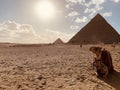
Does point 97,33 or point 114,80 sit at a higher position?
point 97,33

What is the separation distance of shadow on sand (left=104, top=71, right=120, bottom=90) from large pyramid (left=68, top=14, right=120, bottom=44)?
7031cm

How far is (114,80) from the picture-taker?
879 centimetres

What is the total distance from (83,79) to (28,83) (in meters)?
1.68

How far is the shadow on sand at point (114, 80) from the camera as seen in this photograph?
816 centimetres

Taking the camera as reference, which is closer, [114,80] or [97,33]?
[114,80]

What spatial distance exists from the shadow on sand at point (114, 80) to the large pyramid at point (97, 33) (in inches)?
2768

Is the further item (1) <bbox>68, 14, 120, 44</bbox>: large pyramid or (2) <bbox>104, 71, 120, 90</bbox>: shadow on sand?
(1) <bbox>68, 14, 120, 44</bbox>: large pyramid

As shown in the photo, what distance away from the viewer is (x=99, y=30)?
84062mm

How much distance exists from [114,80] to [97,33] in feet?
251

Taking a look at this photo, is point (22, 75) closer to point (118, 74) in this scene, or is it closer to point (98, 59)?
point (98, 59)

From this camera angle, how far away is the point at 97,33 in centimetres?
8444

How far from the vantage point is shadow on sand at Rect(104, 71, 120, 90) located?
26.8 feet

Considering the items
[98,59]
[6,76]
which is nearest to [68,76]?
[98,59]

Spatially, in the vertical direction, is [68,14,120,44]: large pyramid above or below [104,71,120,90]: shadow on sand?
above
